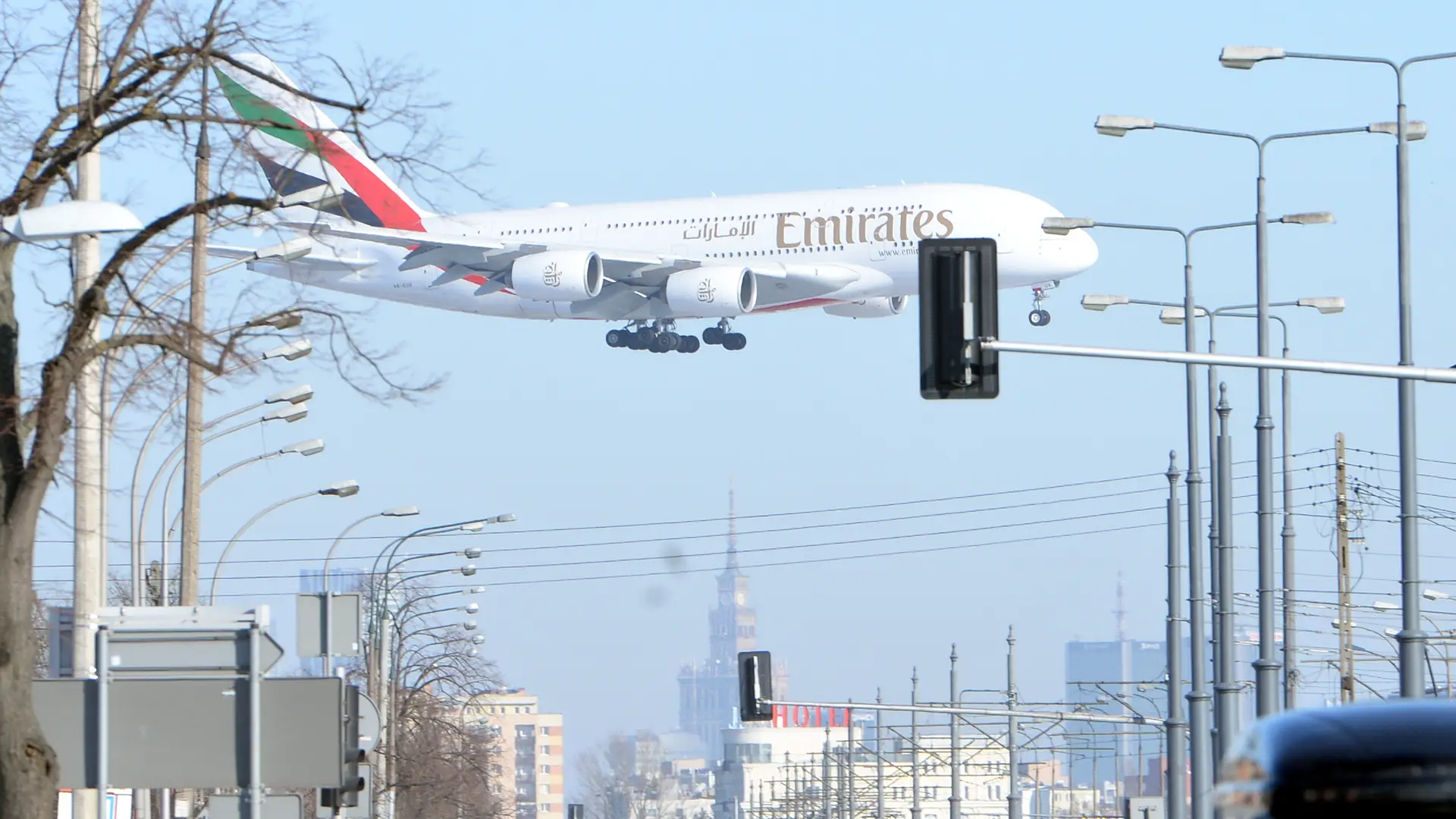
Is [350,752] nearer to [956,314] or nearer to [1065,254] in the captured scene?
[956,314]

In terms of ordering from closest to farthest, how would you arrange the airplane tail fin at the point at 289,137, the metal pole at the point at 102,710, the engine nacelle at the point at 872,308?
the metal pole at the point at 102,710, the airplane tail fin at the point at 289,137, the engine nacelle at the point at 872,308

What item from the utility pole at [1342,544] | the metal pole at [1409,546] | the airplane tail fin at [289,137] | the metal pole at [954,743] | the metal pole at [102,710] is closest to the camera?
the metal pole at [102,710]

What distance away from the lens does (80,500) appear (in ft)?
63.9

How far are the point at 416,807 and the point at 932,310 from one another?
44901 millimetres

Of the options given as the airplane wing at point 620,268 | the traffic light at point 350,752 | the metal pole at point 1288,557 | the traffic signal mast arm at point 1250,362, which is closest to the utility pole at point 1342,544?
the metal pole at point 1288,557

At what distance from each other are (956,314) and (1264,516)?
13.1 m

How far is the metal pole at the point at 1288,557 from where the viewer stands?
35719mm

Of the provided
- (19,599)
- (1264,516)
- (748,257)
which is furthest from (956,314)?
(748,257)

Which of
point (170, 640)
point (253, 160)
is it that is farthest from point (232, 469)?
point (170, 640)

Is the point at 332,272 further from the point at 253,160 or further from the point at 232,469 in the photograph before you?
the point at 253,160

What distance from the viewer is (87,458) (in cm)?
1945

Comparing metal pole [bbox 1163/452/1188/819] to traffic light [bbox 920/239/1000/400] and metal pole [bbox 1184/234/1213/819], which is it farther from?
traffic light [bbox 920/239/1000/400]

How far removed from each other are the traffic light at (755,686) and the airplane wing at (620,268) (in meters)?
18.5

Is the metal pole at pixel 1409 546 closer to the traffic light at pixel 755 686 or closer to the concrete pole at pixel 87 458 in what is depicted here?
Result: the concrete pole at pixel 87 458
